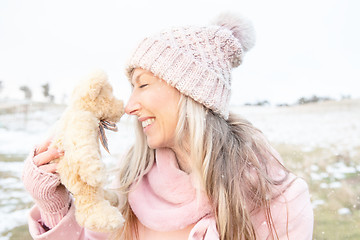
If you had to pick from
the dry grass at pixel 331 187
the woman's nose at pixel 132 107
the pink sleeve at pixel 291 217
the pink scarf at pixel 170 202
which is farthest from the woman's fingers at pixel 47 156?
the dry grass at pixel 331 187

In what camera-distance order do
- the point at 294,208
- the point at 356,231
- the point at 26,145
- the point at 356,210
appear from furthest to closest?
the point at 26,145
the point at 356,210
the point at 356,231
the point at 294,208

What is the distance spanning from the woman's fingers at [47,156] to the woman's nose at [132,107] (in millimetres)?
416

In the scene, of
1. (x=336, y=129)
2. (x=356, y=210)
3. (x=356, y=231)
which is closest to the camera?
(x=356, y=231)

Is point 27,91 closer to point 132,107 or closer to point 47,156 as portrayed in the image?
point 132,107

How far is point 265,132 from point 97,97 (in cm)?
456

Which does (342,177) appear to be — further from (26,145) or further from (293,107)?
(26,145)

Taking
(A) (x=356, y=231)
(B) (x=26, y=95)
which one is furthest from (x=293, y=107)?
(B) (x=26, y=95)

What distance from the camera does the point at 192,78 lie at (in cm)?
147

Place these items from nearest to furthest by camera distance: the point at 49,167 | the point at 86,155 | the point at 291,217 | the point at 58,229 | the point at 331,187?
the point at 86,155 → the point at 49,167 → the point at 58,229 → the point at 291,217 → the point at 331,187

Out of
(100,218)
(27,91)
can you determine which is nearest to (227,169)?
(100,218)

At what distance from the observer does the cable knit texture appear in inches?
45.1

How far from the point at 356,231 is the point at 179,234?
230 centimetres

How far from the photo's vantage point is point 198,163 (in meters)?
1.47

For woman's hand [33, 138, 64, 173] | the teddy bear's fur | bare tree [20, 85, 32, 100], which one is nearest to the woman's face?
the teddy bear's fur
